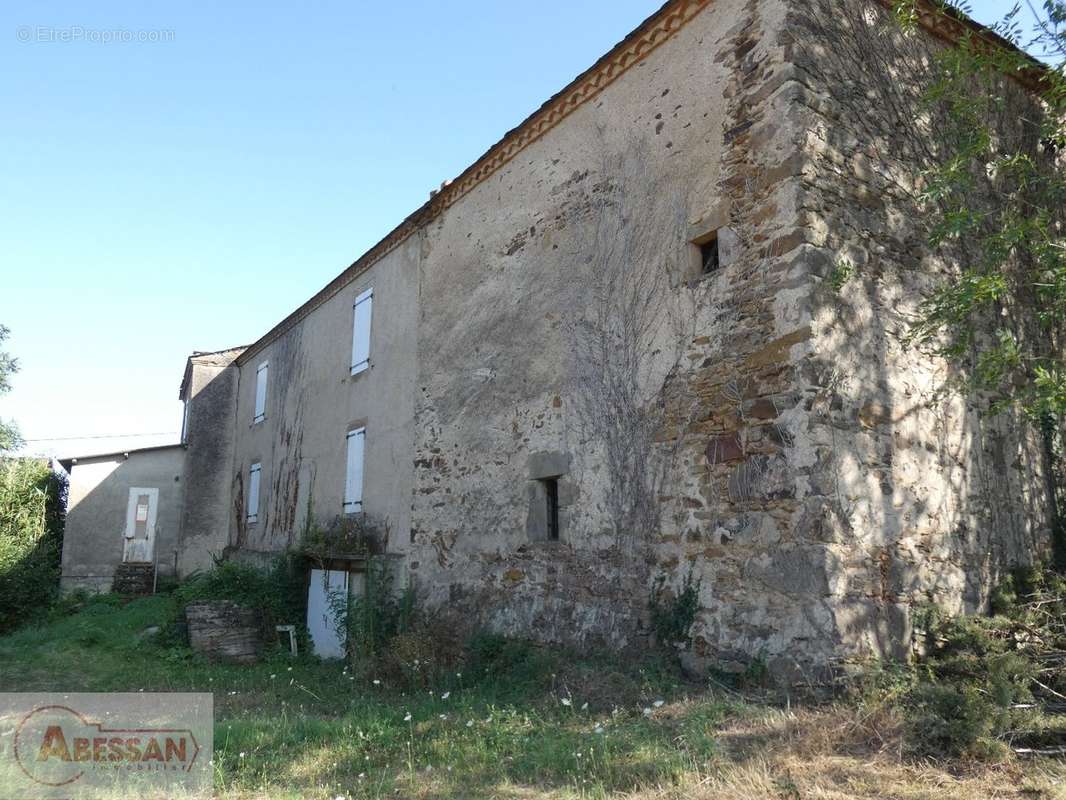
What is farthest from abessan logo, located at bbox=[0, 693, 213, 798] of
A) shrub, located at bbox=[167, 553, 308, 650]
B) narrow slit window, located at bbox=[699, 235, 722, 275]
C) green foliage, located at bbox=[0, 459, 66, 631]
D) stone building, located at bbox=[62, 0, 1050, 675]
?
green foliage, located at bbox=[0, 459, 66, 631]

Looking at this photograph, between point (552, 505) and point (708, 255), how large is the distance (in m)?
2.84

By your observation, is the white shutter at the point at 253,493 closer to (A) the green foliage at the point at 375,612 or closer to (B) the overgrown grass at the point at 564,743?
(A) the green foliage at the point at 375,612

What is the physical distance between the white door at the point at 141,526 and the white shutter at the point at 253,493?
2665 mm

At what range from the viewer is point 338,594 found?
1054 centimetres

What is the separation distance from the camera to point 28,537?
15.5 m

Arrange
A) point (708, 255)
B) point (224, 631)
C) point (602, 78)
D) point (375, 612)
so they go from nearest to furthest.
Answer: point (708, 255) < point (602, 78) < point (375, 612) < point (224, 631)

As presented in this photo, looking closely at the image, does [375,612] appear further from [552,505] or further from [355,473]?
[552,505]

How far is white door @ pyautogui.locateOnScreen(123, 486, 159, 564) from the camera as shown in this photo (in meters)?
16.7

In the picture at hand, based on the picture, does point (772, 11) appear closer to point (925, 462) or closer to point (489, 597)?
point (925, 462)

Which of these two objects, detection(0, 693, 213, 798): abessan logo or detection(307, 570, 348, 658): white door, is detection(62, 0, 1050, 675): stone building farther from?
→ detection(0, 693, 213, 798): abessan logo

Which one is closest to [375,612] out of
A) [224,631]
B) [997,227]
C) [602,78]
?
[224,631]

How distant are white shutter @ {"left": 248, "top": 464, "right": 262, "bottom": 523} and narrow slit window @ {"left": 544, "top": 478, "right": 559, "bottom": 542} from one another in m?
9.60

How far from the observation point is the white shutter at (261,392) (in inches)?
632

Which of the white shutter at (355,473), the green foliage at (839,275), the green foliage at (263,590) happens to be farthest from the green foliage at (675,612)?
the green foliage at (263,590)
